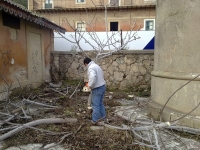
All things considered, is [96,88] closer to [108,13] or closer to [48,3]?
[108,13]

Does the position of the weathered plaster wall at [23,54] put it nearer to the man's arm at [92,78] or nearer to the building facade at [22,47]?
the building facade at [22,47]

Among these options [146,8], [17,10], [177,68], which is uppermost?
[146,8]

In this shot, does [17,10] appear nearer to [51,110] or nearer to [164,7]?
[51,110]

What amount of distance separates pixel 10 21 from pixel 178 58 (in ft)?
19.0

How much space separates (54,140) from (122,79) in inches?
239

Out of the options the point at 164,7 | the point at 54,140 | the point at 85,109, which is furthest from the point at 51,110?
the point at 164,7

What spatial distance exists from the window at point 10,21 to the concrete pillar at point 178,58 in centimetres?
502

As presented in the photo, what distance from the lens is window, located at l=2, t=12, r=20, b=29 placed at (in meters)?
6.40

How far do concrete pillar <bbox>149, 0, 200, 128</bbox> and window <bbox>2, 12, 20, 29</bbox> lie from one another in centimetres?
502

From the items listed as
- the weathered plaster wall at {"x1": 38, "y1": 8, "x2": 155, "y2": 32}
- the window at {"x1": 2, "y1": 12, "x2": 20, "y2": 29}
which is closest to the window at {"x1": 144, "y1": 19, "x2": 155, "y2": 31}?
the weathered plaster wall at {"x1": 38, "y1": 8, "x2": 155, "y2": 32}

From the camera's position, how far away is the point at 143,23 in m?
19.1

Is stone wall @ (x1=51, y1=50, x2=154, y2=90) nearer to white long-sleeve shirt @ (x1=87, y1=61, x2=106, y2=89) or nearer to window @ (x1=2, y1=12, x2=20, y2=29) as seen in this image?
window @ (x1=2, y1=12, x2=20, y2=29)

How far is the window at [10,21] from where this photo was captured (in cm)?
640

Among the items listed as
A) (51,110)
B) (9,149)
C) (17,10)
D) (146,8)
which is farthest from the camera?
(146,8)
